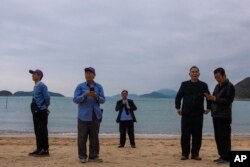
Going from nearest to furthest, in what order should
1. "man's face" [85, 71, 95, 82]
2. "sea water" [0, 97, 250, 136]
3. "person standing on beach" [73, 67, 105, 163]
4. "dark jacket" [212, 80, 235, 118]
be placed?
1. "dark jacket" [212, 80, 235, 118]
2. "person standing on beach" [73, 67, 105, 163]
3. "man's face" [85, 71, 95, 82]
4. "sea water" [0, 97, 250, 136]

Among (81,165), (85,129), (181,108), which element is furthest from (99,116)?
(181,108)

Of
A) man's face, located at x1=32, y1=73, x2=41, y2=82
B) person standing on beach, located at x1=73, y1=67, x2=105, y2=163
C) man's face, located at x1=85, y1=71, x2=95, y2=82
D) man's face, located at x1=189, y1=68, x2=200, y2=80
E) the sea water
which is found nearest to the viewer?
person standing on beach, located at x1=73, y1=67, x2=105, y2=163

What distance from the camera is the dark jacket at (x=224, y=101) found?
9.38 m

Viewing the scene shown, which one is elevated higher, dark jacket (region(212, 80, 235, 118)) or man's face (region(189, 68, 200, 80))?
man's face (region(189, 68, 200, 80))

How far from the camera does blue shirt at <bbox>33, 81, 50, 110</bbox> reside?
1022 centimetres

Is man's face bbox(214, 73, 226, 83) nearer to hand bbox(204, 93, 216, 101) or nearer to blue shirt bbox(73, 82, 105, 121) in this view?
hand bbox(204, 93, 216, 101)

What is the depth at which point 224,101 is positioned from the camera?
936cm

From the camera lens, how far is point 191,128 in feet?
32.4

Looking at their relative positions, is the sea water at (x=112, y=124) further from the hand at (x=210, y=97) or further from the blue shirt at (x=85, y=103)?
the hand at (x=210, y=97)

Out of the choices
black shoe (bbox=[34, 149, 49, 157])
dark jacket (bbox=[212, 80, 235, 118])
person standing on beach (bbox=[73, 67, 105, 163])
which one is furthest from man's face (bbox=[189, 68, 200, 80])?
black shoe (bbox=[34, 149, 49, 157])

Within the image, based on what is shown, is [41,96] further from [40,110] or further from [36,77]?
[36,77]

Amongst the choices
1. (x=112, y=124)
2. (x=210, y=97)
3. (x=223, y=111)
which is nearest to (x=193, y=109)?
(x=210, y=97)

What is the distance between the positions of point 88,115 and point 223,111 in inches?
99.1

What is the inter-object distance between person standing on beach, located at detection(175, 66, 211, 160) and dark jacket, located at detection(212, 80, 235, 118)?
0.39 meters
